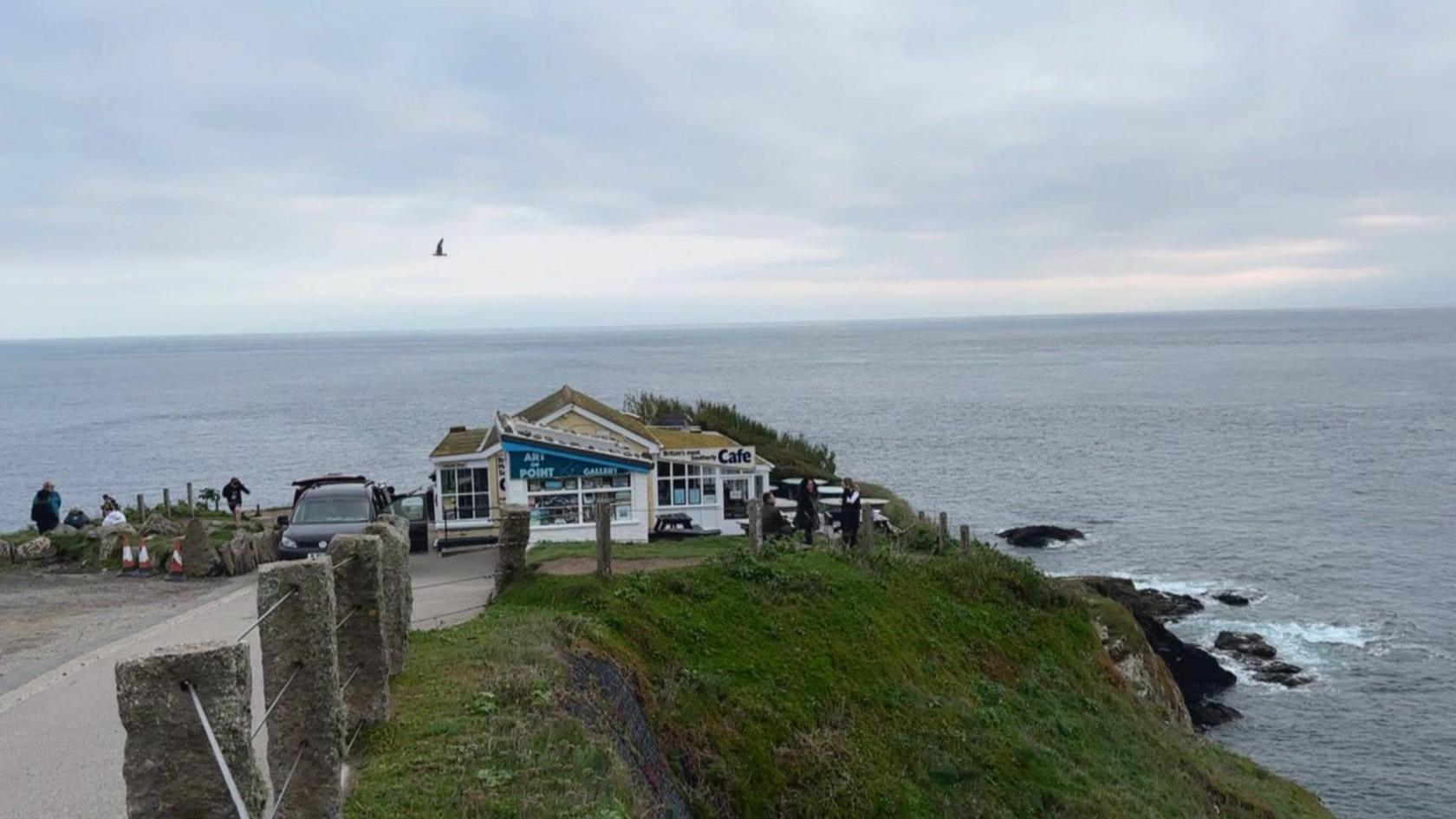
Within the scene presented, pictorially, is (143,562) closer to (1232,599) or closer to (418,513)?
(418,513)

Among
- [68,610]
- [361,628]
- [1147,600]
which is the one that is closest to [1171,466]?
[1147,600]

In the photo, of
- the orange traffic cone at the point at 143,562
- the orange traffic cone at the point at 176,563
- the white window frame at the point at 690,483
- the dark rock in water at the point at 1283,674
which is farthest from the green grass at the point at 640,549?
the dark rock in water at the point at 1283,674

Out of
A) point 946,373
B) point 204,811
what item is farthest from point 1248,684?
point 946,373

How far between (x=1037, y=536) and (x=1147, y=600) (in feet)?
32.7

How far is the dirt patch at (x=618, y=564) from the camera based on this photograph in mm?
20031

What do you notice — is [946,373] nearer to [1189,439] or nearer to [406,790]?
[1189,439]

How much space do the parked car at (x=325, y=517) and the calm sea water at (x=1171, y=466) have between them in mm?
21540

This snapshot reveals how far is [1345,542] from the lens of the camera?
48.1 meters

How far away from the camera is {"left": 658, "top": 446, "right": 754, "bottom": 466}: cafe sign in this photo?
2808cm

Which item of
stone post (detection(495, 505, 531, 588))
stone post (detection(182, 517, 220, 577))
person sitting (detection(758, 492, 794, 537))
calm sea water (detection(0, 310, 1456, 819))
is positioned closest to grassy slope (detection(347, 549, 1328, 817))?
stone post (detection(495, 505, 531, 588))

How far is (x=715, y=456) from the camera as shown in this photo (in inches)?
1116

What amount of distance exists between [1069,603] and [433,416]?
8872 centimetres

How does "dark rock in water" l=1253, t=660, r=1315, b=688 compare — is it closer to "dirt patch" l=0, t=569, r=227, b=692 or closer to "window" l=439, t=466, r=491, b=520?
"window" l=439, t=466, r=491, b=520

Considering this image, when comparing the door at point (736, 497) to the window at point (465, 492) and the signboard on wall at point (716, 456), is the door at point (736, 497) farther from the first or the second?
the window at point (465, 492)
